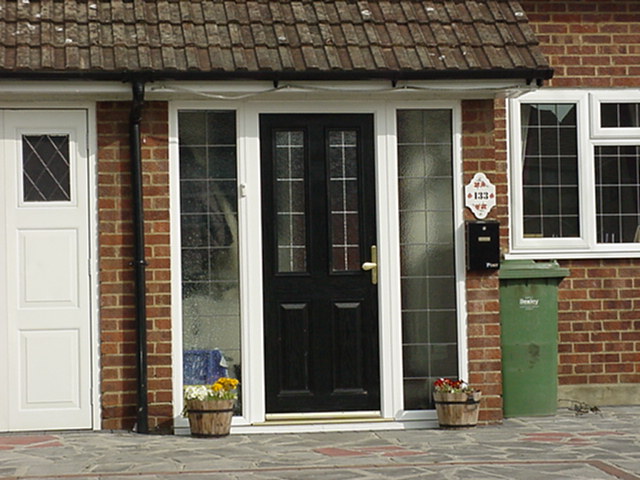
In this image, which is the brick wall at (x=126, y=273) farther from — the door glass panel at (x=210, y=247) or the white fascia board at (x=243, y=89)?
the white fascia board at (x=243, y=89)

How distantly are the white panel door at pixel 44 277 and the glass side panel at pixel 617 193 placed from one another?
4.65 m

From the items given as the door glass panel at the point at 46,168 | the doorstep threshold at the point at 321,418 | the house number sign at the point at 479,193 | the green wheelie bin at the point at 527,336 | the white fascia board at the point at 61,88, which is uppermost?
the white fascia board at the point at 61,88

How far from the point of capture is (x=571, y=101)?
12305mm

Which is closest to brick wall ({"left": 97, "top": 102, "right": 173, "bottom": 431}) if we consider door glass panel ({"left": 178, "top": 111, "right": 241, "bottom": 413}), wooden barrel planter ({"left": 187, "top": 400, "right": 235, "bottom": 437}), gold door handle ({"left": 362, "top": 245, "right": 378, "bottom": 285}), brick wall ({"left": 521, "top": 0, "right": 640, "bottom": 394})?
door glass panel ({"left": 178, "top": 111, "right": 241, "bottom": 413})

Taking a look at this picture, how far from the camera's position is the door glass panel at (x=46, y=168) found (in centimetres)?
1069

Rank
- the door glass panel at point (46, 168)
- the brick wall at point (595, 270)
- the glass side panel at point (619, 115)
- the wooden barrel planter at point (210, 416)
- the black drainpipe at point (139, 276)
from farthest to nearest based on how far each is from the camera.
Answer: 1. the glass side panel at point (619, 115)
2. the brick wall at point (595, 270)
3. the door glass panel at point (46, 168)
4. the black drainpipe at point (139, 276)
5. the wooden barrel planter at point (210, 416)

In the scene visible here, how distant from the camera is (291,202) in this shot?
1089 cm

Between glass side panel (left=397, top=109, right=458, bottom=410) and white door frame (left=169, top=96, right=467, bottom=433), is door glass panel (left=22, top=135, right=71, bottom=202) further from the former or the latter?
glass side panel (left=397, top=109, right=458, bottom=410)

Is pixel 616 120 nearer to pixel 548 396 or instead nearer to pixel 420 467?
pixel 548 396

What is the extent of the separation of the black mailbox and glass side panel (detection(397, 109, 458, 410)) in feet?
0.63

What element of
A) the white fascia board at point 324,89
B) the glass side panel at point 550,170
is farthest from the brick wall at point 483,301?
the glass side panel at point 550,170

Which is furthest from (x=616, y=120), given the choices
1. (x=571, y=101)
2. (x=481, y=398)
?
(x=481, y=398)

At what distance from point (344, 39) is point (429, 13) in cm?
82

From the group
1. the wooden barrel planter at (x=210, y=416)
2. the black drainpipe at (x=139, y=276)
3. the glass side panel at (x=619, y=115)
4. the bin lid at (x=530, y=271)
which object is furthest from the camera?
the glass side panel at (x=619, y=115)
